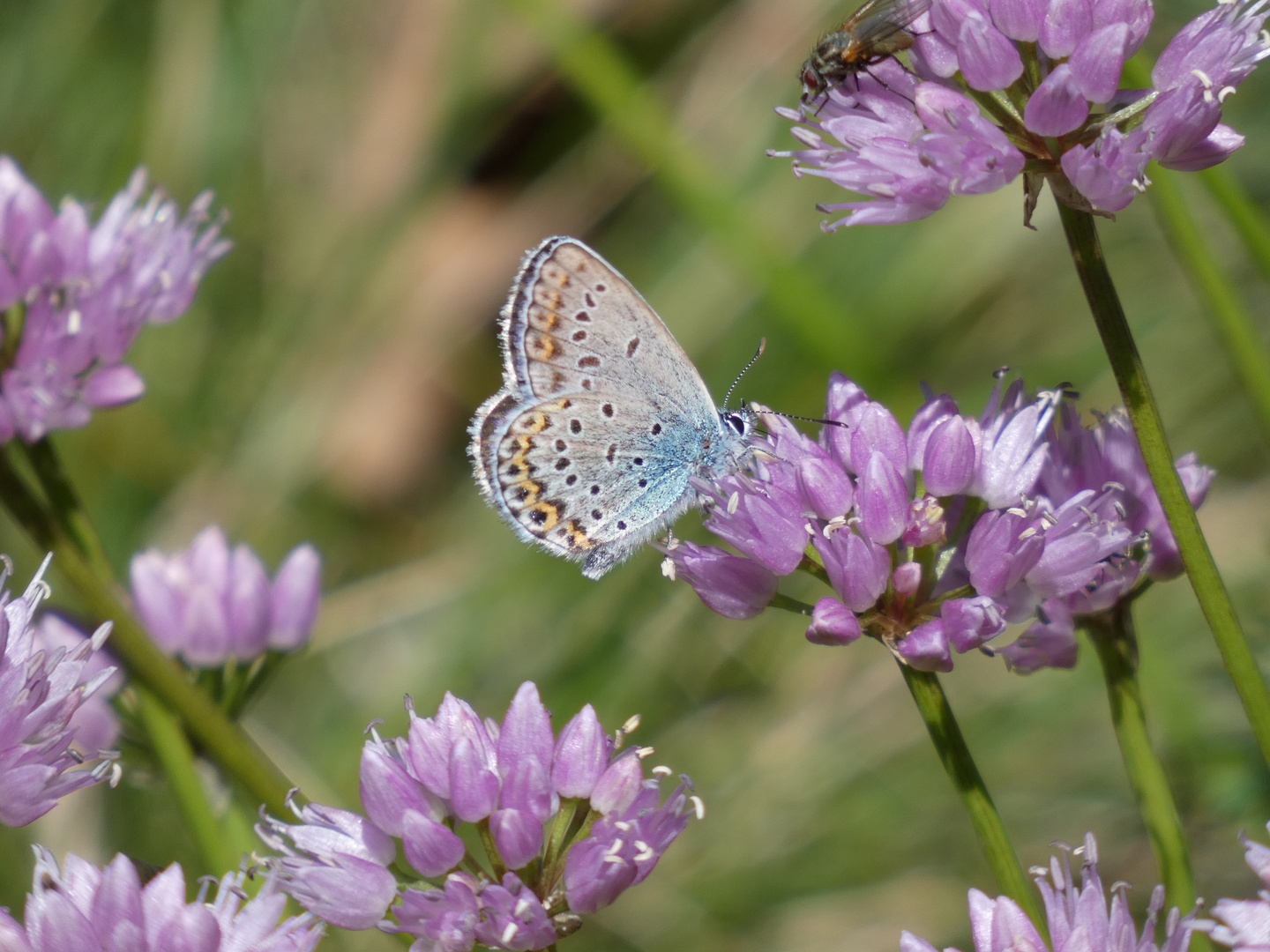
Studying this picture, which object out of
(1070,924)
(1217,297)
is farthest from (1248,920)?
(1217,297)

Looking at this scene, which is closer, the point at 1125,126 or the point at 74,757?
the point at 1125,126

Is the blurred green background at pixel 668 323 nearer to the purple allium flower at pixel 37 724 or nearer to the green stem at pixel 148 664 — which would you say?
the green stem at pixel 148 664

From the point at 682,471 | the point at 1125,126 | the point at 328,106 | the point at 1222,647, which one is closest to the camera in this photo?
the point at 1222,647

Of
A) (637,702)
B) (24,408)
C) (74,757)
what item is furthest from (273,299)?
(74,757)

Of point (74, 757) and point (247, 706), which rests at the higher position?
point (74, 757)

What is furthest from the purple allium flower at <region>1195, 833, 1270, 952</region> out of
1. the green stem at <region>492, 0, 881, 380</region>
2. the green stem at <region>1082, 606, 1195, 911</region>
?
the green stem at <region>492, 0, 881, 380</region>

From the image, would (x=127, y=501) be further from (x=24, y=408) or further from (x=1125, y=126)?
(x=1125, y=126)
